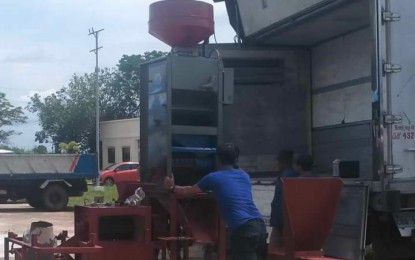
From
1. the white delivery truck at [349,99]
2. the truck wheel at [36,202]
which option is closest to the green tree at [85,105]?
the truck wheel at [36,202]

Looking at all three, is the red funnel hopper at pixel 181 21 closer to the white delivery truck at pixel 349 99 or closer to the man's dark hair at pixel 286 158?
Result: the man's dark hair at pixel 286 158

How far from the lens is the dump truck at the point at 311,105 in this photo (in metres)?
6.55

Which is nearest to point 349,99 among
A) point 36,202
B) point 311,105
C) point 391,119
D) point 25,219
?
point 311,105

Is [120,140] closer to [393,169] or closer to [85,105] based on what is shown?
[85,105]

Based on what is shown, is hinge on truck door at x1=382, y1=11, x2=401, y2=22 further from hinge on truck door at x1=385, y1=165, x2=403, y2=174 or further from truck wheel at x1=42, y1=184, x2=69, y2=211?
truck wheel at x1=42, y1=184, x2=69, y2=211

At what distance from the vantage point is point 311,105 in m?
9.84

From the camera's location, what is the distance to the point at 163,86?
22.2 ft

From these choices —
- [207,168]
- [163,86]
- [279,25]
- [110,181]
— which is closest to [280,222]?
[207,168]

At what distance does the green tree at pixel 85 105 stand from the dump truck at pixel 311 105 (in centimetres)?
4706

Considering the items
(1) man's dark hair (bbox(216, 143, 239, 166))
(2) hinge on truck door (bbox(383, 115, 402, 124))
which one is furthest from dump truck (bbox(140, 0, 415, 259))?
(1) man's dark hair (bbox(216, 143, 239, 166))

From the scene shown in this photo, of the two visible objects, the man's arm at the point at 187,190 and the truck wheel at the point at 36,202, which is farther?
the truck wheel at the point at 36,202

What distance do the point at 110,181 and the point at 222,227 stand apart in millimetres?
27280

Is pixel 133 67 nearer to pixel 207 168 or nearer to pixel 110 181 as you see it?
pixel 110 181

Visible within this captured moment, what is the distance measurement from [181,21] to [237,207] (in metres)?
2.18
